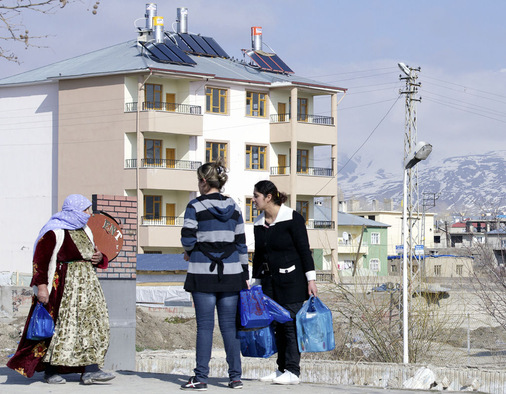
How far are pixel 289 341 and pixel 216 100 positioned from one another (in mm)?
43282

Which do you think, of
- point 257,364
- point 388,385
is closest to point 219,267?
point 388,385

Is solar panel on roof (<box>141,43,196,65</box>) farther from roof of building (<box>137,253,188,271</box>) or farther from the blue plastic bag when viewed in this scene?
the blue plastic bag

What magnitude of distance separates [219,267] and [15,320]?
58.5 ft

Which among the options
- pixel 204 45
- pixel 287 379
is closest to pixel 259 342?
pixel 287 379

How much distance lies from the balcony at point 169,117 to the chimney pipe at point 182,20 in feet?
28.1

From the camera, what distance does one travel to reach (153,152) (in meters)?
49.1

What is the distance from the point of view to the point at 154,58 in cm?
4931

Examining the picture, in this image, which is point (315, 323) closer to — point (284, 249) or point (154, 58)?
point (284, 249)

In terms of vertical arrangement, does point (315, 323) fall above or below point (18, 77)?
below

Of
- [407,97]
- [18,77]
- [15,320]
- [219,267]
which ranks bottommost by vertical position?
[15,320]

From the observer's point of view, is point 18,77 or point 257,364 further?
point 18,77

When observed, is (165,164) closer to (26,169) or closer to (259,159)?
(259,159)

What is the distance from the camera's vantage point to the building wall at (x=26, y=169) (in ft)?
168

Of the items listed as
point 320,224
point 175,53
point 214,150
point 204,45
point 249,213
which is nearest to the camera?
point 175,53
